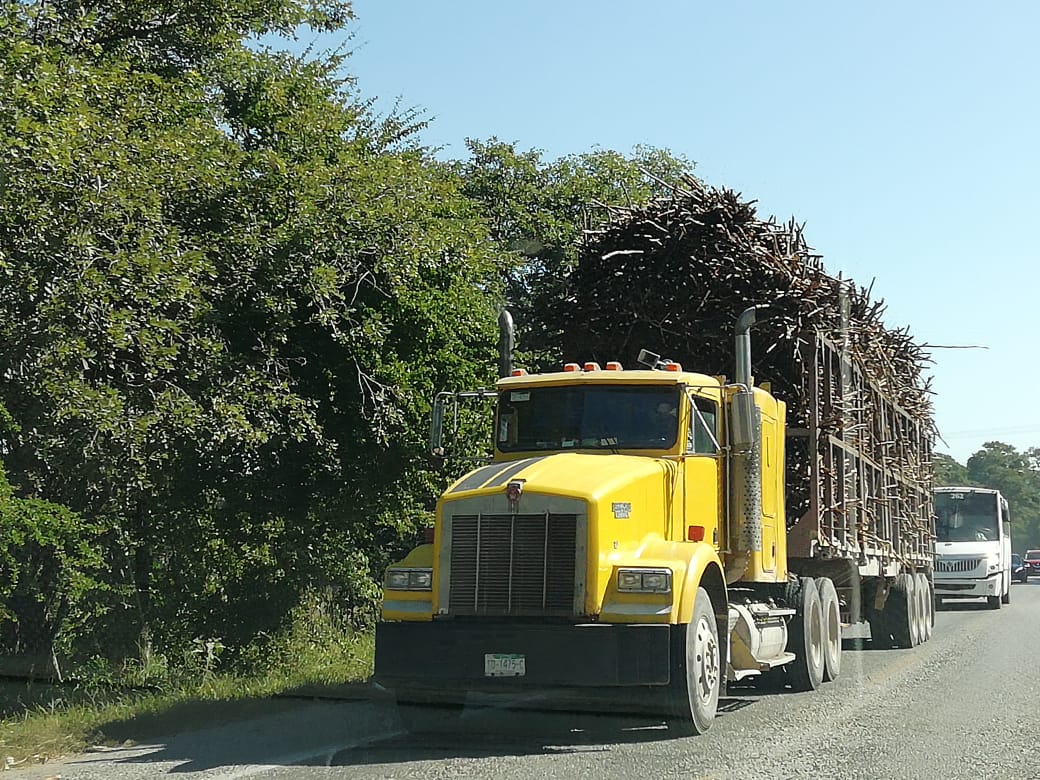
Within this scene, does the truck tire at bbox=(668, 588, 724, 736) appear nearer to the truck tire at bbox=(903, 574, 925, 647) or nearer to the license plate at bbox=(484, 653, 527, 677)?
the license plate at bbox=(484, 653, 527, 677)

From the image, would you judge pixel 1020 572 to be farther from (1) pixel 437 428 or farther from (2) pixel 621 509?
(2) pixel 621 509

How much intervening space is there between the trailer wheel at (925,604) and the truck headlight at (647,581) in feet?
38.9

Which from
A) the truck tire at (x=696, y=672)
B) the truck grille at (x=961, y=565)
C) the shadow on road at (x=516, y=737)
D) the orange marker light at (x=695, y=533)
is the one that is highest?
the truck grille at (x=961, y=565)

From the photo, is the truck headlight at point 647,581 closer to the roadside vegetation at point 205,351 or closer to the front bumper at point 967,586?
the roadside vegetation at point 205,351

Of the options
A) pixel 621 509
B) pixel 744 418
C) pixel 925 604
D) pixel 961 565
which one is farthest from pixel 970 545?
pixel 621 509

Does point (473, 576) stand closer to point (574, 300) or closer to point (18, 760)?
point (18, 760)

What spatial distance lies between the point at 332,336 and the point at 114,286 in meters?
3.52

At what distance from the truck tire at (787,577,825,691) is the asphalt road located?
0.30 metres

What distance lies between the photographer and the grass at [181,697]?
10.1 meters

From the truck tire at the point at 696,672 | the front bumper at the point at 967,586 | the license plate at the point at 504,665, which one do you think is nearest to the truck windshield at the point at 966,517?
the front bumper at the point at 967,586

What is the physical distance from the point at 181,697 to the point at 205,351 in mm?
3513

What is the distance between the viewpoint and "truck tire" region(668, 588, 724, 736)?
31.8 ft

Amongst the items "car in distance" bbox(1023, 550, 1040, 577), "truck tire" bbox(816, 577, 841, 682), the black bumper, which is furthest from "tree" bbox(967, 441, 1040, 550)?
the black bumper

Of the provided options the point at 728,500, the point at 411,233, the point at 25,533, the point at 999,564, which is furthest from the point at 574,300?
the point at 999,564
